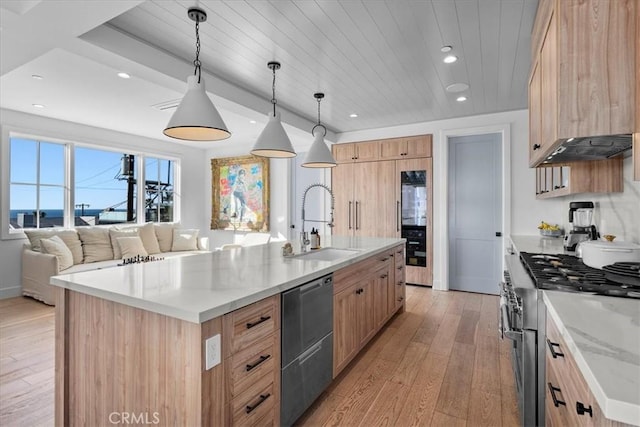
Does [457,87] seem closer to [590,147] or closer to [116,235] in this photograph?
[590,147]

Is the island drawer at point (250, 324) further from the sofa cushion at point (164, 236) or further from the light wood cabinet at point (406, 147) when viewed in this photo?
the sofa cushion at point (164, 236)

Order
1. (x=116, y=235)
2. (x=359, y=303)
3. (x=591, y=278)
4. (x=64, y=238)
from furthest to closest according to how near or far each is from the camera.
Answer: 1. (x=116, y=235)
2. (x=64, y=238)
3. (x=359, y=303)
4. (x=591, y=278)

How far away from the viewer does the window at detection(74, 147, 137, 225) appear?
5.47m

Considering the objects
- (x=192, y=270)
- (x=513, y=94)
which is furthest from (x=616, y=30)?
(x=513, y=94)

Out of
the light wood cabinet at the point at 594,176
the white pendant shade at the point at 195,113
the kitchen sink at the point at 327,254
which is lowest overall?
the kitchen sink at the point at 327,254

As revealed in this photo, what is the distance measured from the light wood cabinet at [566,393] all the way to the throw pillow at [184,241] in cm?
596

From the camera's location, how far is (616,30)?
54.9 inches

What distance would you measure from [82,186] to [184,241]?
6.13 feet

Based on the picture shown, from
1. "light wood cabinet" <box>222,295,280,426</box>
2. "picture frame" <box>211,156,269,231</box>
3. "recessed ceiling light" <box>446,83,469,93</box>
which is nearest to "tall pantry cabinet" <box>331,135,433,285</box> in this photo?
"recessed ceiling light" <box>446,83,469,93</box>

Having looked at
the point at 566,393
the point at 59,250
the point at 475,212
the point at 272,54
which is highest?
the point at 272,54

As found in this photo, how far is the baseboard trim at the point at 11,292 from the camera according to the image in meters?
4.53

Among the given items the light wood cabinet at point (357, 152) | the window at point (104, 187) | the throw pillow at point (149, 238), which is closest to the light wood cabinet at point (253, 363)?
the light wood cabinet at point (357, 152)

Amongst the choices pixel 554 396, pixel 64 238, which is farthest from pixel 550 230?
pixel 64 238

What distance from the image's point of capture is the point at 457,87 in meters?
3.69
